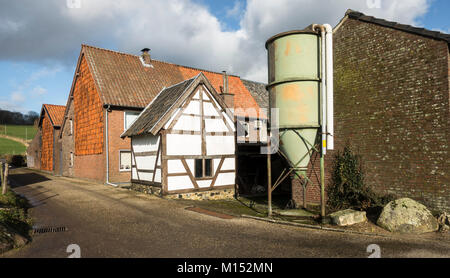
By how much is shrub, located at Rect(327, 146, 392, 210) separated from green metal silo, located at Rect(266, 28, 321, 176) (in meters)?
1.31

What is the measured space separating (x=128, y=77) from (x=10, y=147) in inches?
1434

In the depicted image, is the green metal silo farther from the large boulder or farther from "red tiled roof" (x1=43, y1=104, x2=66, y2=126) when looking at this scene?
"red tiled roof" (x1=43, y1=104, x2=66, y2=126)

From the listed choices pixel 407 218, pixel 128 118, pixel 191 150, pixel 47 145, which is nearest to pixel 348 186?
pixel 407 218

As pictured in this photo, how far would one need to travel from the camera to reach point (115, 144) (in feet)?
62.6

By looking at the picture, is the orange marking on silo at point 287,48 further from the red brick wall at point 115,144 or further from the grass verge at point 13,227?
the red brick wall at point 115,144

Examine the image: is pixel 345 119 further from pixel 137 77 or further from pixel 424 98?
pixel 137 77

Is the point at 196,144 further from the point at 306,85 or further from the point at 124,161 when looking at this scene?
the point at 124,161

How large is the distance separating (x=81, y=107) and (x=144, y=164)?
999 cm

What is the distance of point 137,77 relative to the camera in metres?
22.0

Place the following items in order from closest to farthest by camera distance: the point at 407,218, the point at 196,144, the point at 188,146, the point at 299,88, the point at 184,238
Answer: the point at 184,238
the point at 407,218
the point at 299,88
the point at 188,146
the point at 196,144

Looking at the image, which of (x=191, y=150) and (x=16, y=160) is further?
(x=16, y=160)

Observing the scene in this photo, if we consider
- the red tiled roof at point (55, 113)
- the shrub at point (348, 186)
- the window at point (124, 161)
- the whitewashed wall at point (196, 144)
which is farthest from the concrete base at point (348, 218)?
the red tiled roof at point (55, 113)

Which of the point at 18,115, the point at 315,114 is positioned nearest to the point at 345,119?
the point at 315,114

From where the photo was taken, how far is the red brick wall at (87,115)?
1977 cm
